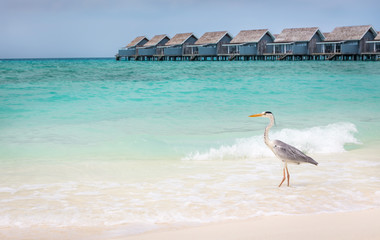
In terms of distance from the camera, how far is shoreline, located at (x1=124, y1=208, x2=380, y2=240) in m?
3.23

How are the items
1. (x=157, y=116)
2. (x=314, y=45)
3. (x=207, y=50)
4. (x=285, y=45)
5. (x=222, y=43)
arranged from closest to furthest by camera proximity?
(x=157, y=116) → (x=314, y=45) → (x=285, y=45) → (x=222, y=43) → (x=207, y=50)

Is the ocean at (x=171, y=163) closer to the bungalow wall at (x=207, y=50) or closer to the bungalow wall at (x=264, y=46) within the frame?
the bungalow wall at (x=264, y=46)

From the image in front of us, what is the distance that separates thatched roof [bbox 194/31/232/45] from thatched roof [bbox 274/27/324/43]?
756 centimetres

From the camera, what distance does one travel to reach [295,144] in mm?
7812

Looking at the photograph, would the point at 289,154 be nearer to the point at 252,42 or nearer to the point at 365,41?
the point at 365,41

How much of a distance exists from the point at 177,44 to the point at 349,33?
78.1 feet

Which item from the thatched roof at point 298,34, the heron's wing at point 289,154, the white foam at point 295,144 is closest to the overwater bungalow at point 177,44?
the thatched roof at point 298,34

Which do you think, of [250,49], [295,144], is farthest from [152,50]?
[295,144]

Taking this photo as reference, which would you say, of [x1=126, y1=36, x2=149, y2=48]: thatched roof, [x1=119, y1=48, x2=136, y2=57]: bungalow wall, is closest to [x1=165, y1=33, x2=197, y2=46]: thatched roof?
[x1=126, y1=36, x2=149, y2=48]: thatched roof

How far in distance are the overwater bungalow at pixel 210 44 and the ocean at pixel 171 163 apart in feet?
151

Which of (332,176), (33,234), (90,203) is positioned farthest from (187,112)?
(33,234)

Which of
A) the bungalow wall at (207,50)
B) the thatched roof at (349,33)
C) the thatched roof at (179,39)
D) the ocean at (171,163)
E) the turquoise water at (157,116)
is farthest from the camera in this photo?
the thatched roof at (179,39)

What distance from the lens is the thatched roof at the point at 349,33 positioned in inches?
1941

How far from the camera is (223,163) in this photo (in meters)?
6.27
